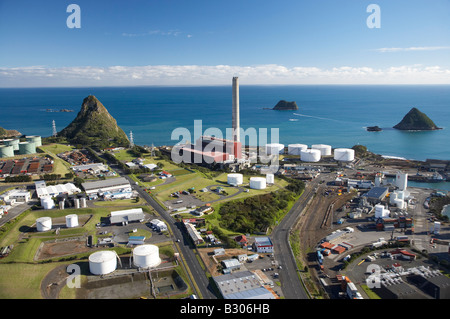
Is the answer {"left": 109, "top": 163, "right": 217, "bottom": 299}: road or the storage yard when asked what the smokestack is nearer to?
{"left": 109, "top": 163, "right": 217, "bottom": 299}: road

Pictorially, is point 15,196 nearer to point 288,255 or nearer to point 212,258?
point 212,258

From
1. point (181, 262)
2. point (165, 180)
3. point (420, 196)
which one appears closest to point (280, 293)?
point (181, 262)

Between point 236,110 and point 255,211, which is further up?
point 236,110

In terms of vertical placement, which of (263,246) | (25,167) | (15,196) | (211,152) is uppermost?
(211,152)

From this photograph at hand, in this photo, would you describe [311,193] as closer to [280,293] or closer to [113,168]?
[280,293]

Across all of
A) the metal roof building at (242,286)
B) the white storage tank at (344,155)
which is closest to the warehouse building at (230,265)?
the metal roof building at (242,286)

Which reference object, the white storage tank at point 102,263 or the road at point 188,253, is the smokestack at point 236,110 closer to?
the road at point 188,253

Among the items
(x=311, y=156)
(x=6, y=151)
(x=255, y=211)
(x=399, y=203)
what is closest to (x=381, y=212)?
A: (x=399, y=203)
